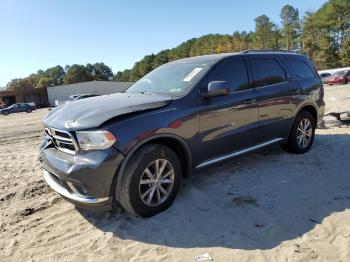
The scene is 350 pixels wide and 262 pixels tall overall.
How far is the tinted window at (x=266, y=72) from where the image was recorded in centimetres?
529

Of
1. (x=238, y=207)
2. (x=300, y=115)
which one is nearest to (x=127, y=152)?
(x=238, y=207)


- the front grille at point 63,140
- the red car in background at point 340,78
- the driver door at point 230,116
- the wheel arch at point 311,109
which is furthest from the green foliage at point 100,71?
the front grille at point 63,140

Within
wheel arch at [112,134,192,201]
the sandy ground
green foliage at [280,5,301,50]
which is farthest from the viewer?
green foliage at [280,5,301,50]

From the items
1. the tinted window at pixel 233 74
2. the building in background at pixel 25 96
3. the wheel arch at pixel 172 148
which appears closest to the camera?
the wheel arch at pixel 172 148

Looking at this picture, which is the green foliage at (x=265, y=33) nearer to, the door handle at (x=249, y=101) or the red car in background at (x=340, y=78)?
the red car in background at (x=340, y=78)

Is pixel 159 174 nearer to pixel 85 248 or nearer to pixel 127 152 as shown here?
pixel 127 152

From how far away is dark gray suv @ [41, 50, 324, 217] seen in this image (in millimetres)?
3578

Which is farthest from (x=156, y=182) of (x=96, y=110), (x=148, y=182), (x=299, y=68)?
(x=299, y=68)

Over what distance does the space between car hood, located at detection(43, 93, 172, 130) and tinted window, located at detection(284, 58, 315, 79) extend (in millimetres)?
2863

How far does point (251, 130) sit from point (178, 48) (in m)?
124

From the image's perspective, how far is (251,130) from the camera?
5070 mm

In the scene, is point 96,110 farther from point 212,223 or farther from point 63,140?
point 212,223

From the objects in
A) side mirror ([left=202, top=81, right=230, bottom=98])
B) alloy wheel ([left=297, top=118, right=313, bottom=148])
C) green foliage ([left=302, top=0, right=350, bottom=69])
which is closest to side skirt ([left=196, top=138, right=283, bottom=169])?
alloy wheel ([left=297, top=118, right=313, bottom=148])

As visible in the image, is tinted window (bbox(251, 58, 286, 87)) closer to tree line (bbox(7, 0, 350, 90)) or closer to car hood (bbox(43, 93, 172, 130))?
car hood (bbox(43, 93, 172, 130))
